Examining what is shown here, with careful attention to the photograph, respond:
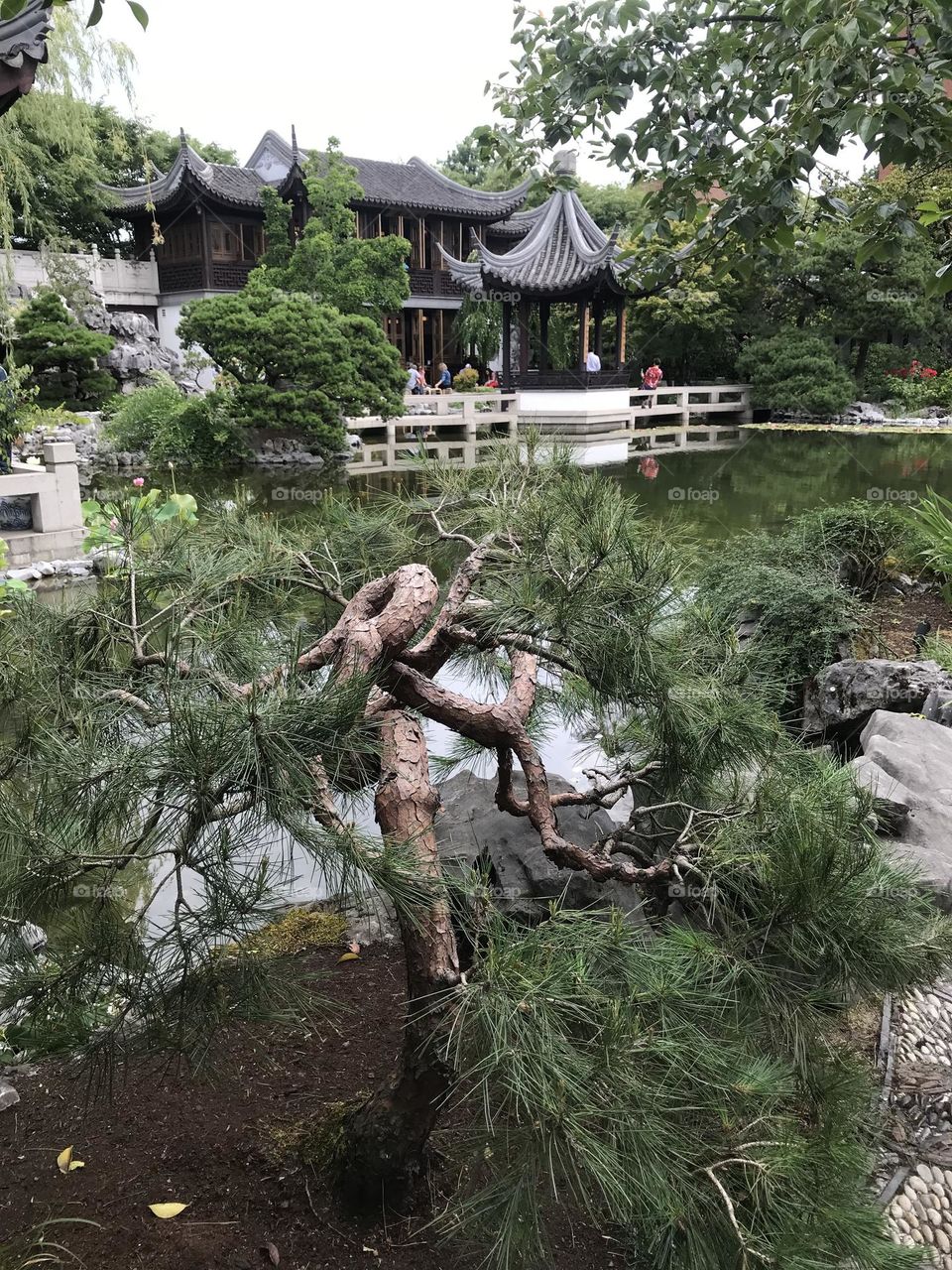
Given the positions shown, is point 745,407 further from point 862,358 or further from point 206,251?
point 206,251

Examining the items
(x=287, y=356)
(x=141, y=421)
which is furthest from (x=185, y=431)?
(x=287, y=356)

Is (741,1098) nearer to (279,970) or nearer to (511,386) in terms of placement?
(279,970)

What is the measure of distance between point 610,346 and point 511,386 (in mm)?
5019

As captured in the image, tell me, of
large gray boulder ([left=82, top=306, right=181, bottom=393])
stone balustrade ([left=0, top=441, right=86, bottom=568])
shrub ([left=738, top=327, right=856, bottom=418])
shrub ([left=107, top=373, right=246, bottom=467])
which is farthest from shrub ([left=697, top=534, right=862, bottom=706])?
shrub ([left=738, top=327, right=856, bottom=418])

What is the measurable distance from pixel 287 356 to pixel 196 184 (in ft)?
24.7

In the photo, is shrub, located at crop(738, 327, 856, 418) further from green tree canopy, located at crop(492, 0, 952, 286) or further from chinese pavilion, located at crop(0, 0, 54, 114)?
green tree canopy, located at crop(492, 0, 952, 286)

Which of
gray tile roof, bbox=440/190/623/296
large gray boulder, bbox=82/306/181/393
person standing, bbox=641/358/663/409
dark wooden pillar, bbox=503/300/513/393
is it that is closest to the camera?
gray tile roof, bbox=440/190/623/296

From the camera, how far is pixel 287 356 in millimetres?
12266


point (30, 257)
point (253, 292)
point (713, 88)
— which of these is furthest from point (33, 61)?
point (30, 257)

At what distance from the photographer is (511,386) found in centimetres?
1723

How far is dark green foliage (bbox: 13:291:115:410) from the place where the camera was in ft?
47.2

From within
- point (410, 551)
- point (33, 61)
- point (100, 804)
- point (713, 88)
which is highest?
point (33, 61)

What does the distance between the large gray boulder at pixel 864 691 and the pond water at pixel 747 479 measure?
3.78 m

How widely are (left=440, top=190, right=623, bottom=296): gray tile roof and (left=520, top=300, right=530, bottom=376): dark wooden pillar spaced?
0.77 metres
